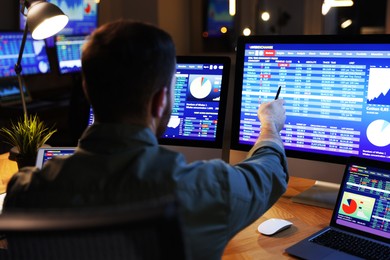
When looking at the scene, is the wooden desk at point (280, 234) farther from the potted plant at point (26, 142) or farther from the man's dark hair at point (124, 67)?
the potted plant at point (26, 142)

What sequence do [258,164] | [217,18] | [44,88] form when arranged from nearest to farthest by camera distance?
[258,164] < [44,88] < [217,18]

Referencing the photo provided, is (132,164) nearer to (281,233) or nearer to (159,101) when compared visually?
(159,101)

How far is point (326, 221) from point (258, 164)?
50 centimetres

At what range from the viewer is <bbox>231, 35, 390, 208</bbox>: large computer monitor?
4.81 feet

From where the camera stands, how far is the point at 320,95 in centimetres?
156

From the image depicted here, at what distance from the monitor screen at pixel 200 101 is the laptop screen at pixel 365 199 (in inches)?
21.3

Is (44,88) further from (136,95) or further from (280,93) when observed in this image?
(136,95)

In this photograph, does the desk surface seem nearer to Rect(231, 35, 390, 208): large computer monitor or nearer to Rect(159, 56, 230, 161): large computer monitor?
Rect(231, 35, 390, 208): large computer monitor

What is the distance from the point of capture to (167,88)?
974 mm

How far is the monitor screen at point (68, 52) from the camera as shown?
4457mm

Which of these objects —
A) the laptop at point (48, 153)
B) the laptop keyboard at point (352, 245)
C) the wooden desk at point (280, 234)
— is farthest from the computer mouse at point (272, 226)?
the laptop at point (48, 153)

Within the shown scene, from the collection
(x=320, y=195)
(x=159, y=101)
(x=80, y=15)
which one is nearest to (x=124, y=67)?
(x=159, y=101)

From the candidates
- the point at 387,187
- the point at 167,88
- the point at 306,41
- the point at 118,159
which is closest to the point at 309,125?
the point at 306,41

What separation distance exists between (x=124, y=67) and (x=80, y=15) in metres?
4.35
